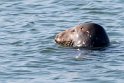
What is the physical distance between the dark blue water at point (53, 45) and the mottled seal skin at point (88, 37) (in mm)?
233

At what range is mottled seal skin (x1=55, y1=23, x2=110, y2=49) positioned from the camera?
13.4m

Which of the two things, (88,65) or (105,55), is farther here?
(105,55)

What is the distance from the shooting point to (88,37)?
13422 mm

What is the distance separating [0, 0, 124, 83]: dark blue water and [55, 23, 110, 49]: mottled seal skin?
0.23 m

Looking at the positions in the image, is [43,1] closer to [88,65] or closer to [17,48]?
[17,48]

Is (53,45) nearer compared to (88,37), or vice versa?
(88,37)

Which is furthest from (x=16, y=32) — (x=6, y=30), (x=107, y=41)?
(x=107, y=41)

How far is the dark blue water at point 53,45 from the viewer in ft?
37.4

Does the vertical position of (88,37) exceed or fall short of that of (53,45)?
it exceeds it

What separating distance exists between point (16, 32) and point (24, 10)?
260cm

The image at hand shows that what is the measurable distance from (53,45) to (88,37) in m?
0.83

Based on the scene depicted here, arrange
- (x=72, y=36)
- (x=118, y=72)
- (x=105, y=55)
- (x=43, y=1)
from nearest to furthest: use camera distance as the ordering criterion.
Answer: (x=118, y=72), (x=105, y=55), (x=72, y=36), (x=43, y=1)

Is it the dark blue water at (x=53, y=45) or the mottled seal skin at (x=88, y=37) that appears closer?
the dark blue water at (x=53, y=45)

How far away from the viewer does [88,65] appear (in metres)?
12.0
